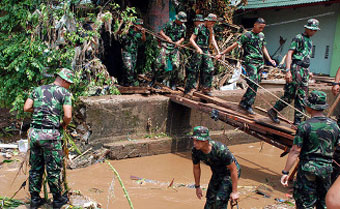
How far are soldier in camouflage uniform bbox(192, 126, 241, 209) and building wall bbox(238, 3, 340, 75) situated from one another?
1201 centimetres

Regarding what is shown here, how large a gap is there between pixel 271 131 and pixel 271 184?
3.45 ft

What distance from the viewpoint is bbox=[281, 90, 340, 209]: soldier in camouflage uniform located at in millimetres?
4242

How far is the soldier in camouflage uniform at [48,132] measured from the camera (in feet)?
15.3

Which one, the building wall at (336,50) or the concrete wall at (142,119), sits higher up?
the building wall at (336,50)

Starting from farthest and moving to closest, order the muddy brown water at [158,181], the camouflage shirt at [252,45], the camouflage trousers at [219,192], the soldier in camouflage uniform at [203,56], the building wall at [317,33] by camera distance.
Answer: the building wall at [317,33] < the soldier in camouflage uniform at [203,56] < the camouflage shirt at [252,45] < the muddy brown water at [158,181] < the camouflage trousers at [219,192]

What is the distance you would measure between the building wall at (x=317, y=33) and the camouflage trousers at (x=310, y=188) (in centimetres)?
1159

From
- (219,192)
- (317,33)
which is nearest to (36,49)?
(219,192)

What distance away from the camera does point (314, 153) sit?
428 cm

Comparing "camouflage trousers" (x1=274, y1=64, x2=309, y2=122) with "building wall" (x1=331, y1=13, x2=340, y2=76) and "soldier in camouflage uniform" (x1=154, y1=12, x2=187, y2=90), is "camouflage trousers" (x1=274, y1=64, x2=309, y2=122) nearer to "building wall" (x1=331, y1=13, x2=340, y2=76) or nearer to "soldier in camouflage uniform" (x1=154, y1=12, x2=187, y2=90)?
"soldier in camouflage uniform" (x1=154, y1=12, x2=187, y2=90)

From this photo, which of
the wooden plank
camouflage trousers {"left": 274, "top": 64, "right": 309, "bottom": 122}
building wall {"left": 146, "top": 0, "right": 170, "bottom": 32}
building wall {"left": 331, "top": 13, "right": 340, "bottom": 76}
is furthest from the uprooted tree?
building wall {"left": 331, "top": 13, "right": 340, "bottom": 76}

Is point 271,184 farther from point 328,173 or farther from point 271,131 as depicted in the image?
point 328,173

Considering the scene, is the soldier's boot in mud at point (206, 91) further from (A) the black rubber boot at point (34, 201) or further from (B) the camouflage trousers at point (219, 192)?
(A) the black rubber boot at point (34, 201)

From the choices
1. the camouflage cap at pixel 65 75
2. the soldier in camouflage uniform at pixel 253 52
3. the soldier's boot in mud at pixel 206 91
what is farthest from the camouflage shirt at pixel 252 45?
the camouflage cap at pixel 65 75

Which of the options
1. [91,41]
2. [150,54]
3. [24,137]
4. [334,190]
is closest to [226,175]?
[334,190]
